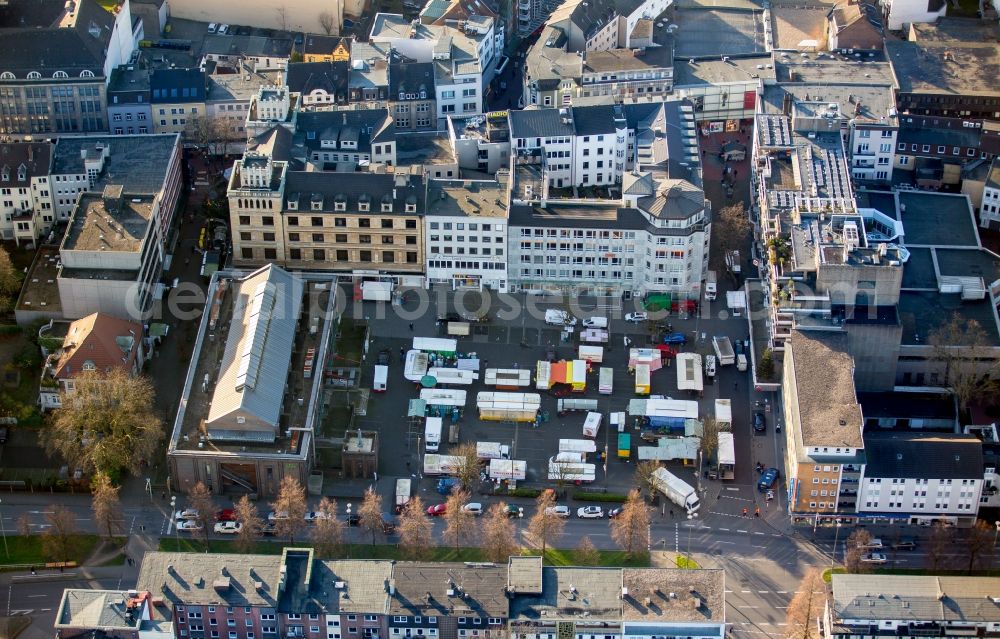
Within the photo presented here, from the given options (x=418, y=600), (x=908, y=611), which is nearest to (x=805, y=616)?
(x=908, y=611)

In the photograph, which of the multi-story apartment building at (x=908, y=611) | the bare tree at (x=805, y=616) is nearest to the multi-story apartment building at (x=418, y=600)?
the bare tree at (x=805, y=616)

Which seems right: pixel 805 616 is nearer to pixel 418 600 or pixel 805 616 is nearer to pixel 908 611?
pixel 908 611

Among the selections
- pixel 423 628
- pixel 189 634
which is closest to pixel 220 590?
pixel 189 634

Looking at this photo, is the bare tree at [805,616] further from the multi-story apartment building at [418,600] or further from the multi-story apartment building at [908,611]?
the multi-story apartment building at [418,600]

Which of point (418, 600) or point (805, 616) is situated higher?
point (418, 600)

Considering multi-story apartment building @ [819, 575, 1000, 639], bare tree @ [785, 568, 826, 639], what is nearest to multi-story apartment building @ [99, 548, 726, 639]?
bare tree @ [785, 568, 826, 639]
